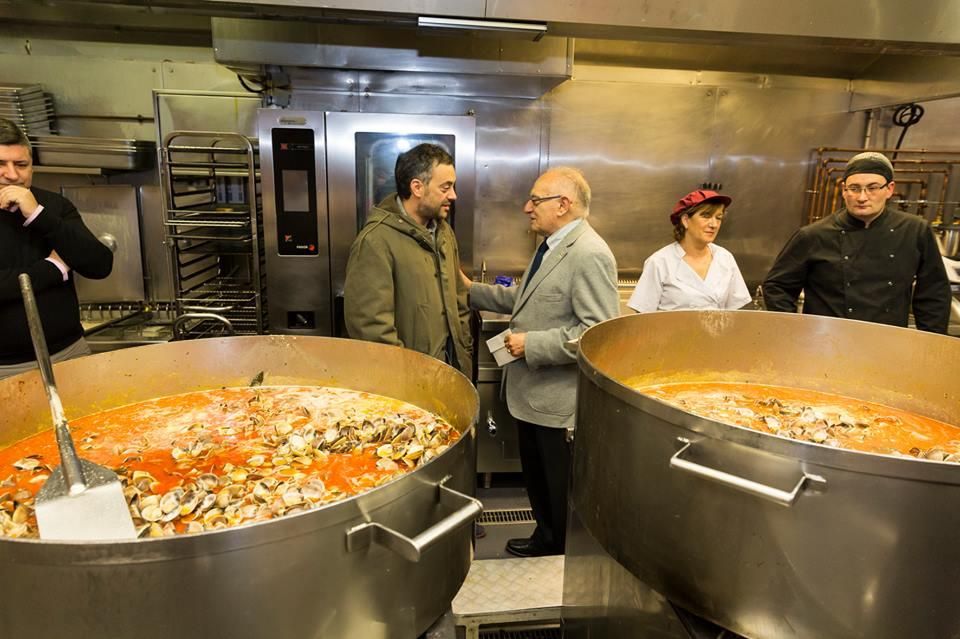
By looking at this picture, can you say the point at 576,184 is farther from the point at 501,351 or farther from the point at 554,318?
the point at 501,351

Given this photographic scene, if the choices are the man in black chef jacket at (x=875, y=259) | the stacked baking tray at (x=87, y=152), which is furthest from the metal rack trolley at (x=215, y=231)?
the man in black chef jacket at (x=875, y=259)

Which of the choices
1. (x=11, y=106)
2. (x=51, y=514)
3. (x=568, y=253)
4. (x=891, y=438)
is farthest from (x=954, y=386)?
(x=11, y=106)

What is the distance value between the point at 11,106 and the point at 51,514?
10.3ft

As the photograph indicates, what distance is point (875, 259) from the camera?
237 cm

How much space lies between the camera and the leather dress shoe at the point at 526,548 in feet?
7.84

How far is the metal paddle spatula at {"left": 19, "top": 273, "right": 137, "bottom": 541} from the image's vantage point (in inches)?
29.8

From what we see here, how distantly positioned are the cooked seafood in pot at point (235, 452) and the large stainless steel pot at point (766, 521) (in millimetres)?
342

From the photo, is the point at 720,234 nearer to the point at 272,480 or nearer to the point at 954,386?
the point at 954,386

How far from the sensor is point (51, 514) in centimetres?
76

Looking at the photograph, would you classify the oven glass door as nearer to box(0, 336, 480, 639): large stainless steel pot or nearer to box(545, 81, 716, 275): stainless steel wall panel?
box(545, 81, 716, 275): stainless steel wall panel

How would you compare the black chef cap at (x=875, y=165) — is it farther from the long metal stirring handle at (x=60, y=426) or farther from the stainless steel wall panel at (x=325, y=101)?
the long metal stirring handle at (x=60, y=426)

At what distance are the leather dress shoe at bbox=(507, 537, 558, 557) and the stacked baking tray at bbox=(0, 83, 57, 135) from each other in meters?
3.13

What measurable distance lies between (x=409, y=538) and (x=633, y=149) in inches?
127

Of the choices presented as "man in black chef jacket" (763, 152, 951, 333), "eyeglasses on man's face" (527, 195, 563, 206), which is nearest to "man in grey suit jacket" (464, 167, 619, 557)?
"eyeglasses on man's face" (527, 195, 563, 206)
